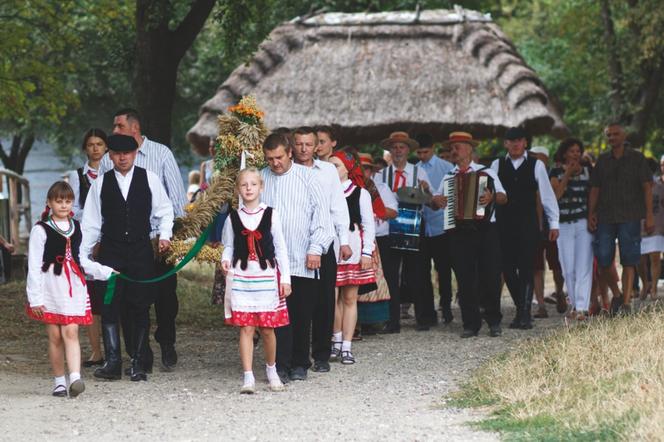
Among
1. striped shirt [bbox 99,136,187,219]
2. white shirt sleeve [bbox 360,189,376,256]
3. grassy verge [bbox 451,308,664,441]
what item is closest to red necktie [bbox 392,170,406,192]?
white shirt sleeve [bbox 360,189,376,256]

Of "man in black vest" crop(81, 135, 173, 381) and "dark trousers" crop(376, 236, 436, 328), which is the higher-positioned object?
"man in black vest" crop(81, 135, 173, 381)

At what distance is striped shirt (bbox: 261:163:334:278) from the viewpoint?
10602 mm

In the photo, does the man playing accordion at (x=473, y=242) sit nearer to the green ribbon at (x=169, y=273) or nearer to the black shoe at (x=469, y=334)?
the black shoe at (x=469, y=334)

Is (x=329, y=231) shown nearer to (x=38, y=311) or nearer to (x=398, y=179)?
(x=38, y=311)

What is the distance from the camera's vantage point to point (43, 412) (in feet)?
29.8

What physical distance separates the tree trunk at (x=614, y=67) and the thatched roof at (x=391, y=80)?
2989 mm

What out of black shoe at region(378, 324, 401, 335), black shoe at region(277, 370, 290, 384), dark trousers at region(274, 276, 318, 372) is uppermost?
dark trousers at region(274, 276, 318, 372)

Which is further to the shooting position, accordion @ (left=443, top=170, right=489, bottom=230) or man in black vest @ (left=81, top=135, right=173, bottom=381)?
accordion @ (left=443, top=170, right=489, bottom=230)

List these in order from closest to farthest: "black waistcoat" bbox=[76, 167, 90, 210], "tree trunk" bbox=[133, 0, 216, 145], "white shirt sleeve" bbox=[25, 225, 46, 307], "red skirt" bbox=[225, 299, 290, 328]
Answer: "white shirt sleeve" bbox=[25, 225, 46, 307], "red skirt" bbox=[225, 299, 290, 328], "black waistcoat" bbox=[76, 167, 90, 210], "tree trunk" bbox=[133, 0, 216, 145]

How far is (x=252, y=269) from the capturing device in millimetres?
9977

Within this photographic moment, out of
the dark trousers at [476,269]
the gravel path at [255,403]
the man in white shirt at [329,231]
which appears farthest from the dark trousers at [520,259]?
the man in white shirt at [329,231]

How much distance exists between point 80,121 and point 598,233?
22.9 metres

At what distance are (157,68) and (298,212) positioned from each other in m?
5.51

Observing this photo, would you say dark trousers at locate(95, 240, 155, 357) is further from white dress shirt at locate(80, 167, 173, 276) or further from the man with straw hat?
the man with straw hat
